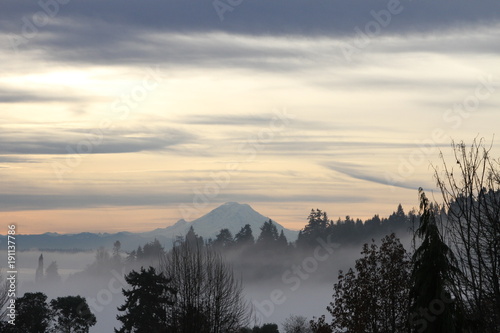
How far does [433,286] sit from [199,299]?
2165 cm

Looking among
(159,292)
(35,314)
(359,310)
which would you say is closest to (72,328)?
(35,314)

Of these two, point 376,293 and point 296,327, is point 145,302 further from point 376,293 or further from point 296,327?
point 296,327

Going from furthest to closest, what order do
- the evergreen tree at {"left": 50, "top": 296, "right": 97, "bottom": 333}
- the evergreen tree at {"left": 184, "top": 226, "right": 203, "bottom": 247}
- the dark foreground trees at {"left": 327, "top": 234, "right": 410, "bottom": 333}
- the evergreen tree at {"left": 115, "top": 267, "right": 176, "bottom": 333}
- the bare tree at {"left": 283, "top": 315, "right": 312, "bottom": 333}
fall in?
the bare tree at {"left": 283, "top": 315, "right": 312, "bottom": 333} → the evergreen tree at {"left": 50, "top": 296, "right": 97, "bottom": 333} → the evergreen tree at {"left": 115, "top": 267, "right": 176, "bottom": 333} → the evergreen tree at {"left": 184, "top": 226, "right": 203, "bottom": 247} → the dark foreground trees at {"left": 327, "top": 234, "right": 410, "bottom": 333}

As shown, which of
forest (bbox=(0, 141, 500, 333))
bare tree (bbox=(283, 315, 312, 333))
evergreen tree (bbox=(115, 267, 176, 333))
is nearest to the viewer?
forest (bbox=(0, 141, 500, 333))

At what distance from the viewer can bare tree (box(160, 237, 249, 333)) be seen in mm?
40812

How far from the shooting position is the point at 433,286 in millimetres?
23656

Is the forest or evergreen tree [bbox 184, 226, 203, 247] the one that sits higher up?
evergreen tree [bbox 184, 226, 203, 247]

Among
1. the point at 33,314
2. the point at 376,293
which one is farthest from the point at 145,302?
A: the point at 376,293

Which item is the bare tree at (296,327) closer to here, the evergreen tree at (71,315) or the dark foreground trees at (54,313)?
the evergreen tree at (71,315)

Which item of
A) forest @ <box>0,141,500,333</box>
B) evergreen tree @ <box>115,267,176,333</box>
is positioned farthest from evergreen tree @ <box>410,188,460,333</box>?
evergreen tree @ <box>115,267,176,333</box>

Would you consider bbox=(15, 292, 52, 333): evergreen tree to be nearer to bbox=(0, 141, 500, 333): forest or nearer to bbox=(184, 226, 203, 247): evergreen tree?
bbox=(0, 141, 500, 333): forest

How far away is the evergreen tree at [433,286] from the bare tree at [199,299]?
1887cm

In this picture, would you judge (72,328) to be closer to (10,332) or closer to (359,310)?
(10,332)

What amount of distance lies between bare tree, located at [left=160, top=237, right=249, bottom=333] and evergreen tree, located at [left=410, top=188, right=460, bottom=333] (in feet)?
61.9
